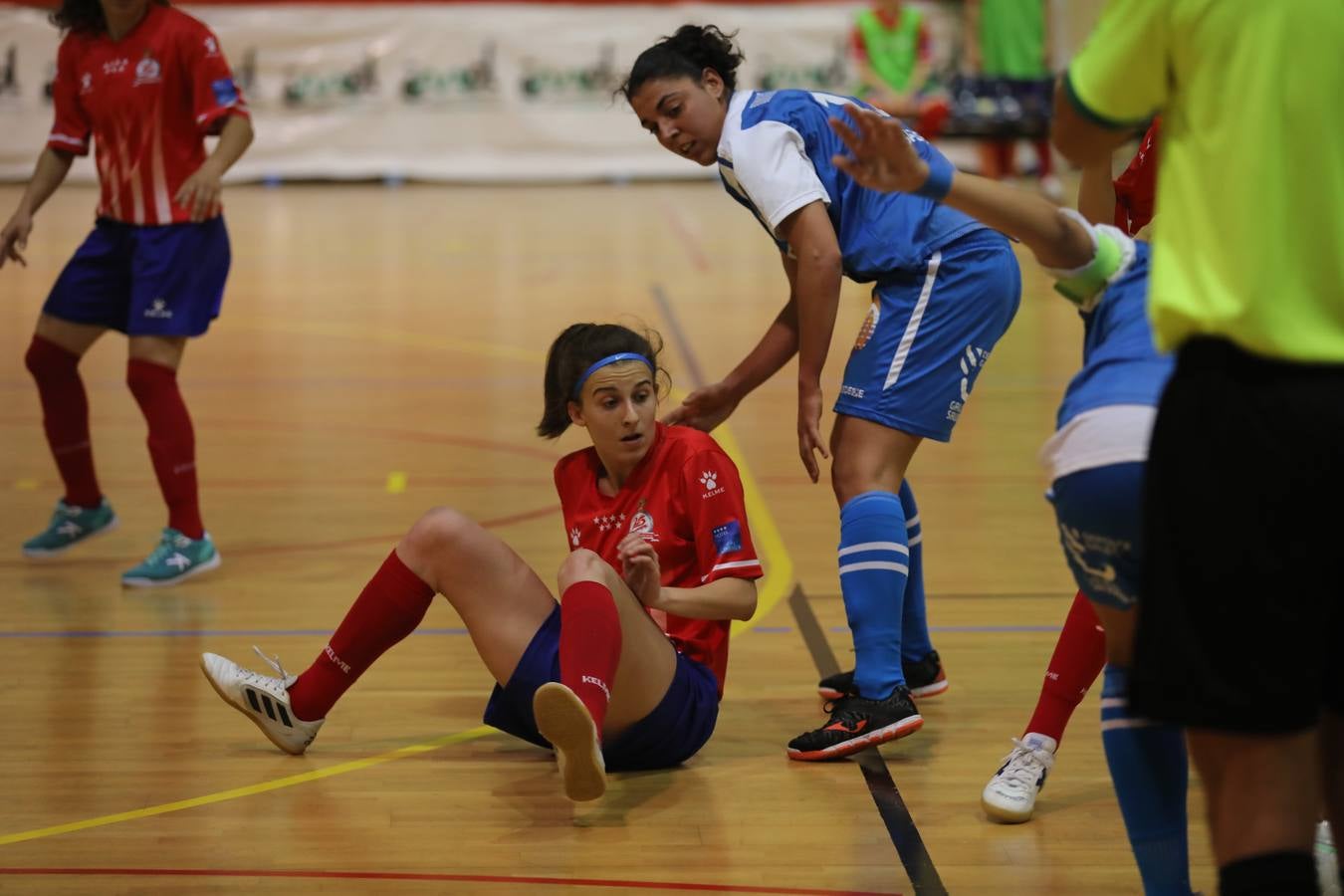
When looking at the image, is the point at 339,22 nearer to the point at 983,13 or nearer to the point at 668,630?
the point at 983,13

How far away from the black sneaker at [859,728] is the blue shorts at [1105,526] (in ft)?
4.17

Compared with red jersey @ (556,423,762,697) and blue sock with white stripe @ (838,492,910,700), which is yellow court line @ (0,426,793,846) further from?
blue sock with white stripe @ (838,492,910,700)

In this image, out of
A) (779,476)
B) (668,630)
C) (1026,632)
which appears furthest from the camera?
(779,476)

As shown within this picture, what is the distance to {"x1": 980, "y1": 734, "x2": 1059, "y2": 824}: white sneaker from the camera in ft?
10.6

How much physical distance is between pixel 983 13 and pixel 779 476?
1097cm

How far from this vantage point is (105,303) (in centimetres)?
527

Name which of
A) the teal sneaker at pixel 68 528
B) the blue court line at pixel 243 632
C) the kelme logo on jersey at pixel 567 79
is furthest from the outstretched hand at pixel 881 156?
the kelme logo on jersey at pixel 567 79

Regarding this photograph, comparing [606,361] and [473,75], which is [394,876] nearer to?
[606,361]

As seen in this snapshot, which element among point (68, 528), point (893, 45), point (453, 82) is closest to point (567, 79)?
point (453, 82)

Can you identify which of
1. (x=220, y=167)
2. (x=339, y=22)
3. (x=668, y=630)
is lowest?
(x=339, y=22)

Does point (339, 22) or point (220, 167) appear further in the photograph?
point (339, 22)

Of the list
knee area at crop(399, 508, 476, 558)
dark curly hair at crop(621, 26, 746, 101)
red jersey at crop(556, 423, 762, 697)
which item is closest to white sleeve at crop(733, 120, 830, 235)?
dark curly hair at crop(621, 26, 746, 101)

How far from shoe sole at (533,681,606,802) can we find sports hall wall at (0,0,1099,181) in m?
14.4

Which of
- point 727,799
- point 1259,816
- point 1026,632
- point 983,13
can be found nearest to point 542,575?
point 1026,632
